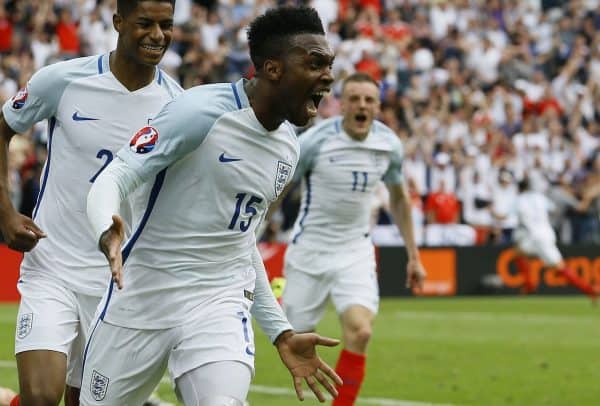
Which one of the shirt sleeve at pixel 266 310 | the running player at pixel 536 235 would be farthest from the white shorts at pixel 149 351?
the running player at pixel 536 235

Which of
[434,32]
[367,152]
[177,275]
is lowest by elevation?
[434,32]

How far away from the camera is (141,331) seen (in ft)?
18.3

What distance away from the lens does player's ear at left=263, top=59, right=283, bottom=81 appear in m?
5.52

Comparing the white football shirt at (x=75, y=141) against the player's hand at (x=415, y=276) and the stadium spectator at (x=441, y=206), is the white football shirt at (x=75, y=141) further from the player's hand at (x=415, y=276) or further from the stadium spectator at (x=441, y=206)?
the stadium spectator at (x=441, y=206)

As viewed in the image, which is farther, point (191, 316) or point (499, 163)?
point (499, 163)

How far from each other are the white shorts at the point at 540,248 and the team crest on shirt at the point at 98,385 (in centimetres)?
1806

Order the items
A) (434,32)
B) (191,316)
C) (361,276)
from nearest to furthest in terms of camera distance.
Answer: (191,316) → (361,276) → (434,32)

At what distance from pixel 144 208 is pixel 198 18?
18.6m

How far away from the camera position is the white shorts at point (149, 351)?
5527 millimetres

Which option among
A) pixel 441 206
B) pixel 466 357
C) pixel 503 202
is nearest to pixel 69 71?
pixel 466 357

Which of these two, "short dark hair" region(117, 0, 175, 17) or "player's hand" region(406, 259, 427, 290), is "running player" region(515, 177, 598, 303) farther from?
"short dark hair" region(117, 0, 175, 17)

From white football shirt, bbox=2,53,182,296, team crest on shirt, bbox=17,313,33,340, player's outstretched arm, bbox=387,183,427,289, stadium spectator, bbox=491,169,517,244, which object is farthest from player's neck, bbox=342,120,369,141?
stadium spectator, bbox=491,169,517,244

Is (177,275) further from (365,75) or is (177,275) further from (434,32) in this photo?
(434,32)

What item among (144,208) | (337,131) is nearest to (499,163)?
(337,131)
